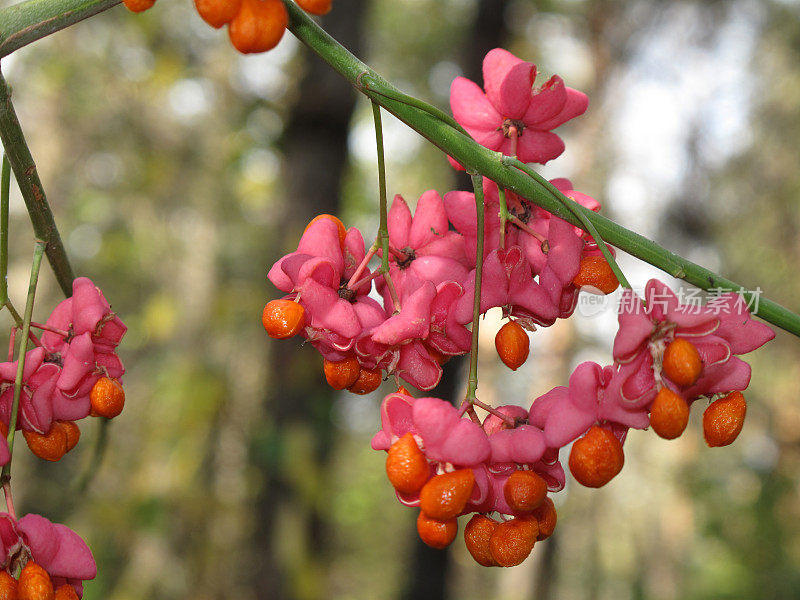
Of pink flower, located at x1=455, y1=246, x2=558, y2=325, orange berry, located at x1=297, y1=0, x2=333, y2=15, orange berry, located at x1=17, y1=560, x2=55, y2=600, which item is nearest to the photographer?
orange berry, located at x1=297, y1=0, x2=333, y2=15

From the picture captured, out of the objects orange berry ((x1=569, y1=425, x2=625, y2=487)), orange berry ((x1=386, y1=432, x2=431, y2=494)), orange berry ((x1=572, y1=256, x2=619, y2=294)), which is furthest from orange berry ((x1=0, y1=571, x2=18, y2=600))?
orange berry ((x1=572, y1=256, x2=619, y2=294))

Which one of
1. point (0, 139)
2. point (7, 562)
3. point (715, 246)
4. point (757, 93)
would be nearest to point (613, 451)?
point (7, 562)

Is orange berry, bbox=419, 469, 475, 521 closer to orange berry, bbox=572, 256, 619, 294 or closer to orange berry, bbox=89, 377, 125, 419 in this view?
orange berry, bbox=572, 256, 619, 294

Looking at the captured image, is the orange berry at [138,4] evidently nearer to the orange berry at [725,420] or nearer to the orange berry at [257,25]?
the orange berry at [257,25]

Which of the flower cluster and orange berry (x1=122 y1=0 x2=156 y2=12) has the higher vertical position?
orange berry (x1=122 y1=0 x2=156 y2=12)

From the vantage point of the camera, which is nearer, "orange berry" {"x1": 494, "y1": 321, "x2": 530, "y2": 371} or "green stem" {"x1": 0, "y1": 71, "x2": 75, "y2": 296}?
"green stem" {"x1": 0, "y1": 71, "x2": 75, "y2": 296}

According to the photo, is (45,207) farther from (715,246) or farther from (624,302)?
(715,246)

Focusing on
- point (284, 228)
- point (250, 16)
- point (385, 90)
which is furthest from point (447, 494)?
point (284, 228)
